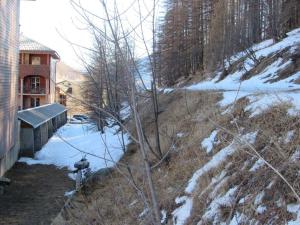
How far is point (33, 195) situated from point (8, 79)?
291 inches

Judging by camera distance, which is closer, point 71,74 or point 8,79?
point 8,79

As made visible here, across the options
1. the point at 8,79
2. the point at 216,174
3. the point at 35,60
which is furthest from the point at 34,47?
the point at 216,174

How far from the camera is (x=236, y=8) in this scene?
39.3 m

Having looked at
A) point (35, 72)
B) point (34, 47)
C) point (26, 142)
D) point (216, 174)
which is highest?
point (34, 47)

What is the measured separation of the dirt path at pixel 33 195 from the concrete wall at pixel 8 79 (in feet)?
3.58

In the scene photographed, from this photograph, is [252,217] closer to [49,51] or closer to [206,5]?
[206,5]

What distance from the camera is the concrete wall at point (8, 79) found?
21359 mm

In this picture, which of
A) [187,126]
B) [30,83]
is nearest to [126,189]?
[187,126]

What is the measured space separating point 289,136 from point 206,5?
43.4 metres

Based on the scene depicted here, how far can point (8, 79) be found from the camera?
23625 millimetres

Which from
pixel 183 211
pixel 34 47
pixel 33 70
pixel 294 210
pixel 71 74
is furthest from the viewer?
pixel 33 70

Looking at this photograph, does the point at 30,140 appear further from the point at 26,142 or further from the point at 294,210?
the point at 294,210

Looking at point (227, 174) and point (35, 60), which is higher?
point (35, 60)

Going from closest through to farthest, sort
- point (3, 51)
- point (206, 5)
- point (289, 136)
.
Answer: point (289, 136) < point (3, 51) < point (206, 5)
